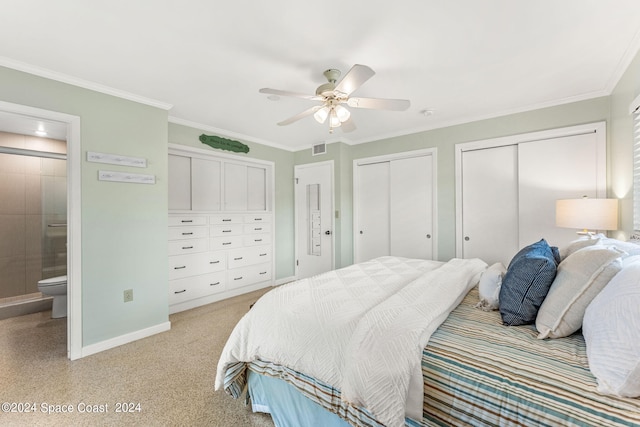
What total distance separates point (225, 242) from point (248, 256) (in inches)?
18.2

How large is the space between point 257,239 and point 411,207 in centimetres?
235

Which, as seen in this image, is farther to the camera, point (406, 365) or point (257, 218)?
point (257, 218)

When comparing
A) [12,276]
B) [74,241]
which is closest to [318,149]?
[74,241]

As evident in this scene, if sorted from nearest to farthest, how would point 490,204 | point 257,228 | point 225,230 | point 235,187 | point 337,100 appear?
point 337,100 → point 490,204 → point 225,230 → point 235,187 → point 257,228

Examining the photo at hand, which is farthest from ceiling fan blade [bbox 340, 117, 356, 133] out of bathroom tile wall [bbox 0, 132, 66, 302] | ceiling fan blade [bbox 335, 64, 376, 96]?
bathroom tile wall [bbox 0, 132, 66, 302]

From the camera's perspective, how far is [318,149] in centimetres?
447

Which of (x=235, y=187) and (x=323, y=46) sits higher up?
(x=323, y=46)

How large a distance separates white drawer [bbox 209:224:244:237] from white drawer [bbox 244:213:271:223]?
0.16 meters

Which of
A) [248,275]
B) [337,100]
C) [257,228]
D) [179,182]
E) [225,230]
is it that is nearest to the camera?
[337,100]

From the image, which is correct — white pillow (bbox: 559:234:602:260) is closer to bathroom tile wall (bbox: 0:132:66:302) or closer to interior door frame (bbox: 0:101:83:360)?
interior door frame (bbox: 0:101:83:360)

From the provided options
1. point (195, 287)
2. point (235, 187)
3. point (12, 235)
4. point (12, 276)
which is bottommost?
point (195, 287)

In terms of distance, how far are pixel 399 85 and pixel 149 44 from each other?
196cm

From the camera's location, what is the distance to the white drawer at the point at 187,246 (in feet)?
11.2

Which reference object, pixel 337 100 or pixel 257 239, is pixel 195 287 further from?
pixel 337 100
